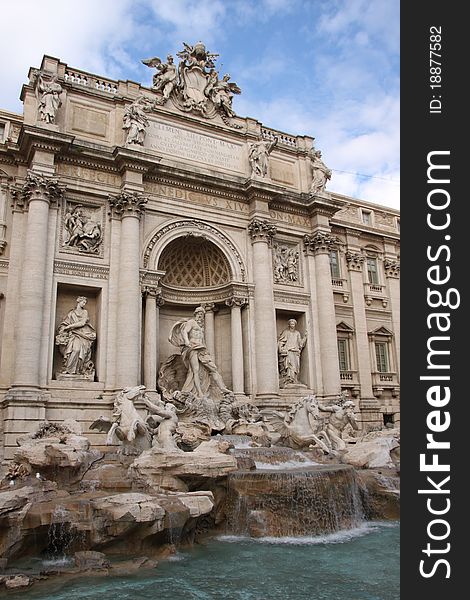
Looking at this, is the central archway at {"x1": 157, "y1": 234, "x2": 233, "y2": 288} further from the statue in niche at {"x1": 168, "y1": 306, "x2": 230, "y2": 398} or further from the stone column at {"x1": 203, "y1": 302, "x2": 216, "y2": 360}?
the statue in niche at {"x1": 168, "y1": 306, "x2": 230, "y2": 398}

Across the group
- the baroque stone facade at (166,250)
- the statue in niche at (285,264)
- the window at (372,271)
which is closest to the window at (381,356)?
the baroque stone facade at (166,250)

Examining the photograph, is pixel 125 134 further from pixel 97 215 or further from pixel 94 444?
pixel 94 444

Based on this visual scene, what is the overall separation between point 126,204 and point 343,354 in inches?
453

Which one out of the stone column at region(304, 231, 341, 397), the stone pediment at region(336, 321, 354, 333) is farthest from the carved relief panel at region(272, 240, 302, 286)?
the stone pediment at region(336, 321, 354, 333)

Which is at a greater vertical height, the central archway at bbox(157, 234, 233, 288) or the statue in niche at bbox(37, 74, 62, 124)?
the statue in niche at bbox(37, 74, 62, 124)

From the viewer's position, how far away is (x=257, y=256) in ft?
65.3

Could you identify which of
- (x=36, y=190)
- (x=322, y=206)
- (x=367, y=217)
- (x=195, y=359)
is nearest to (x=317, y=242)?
(x=322, y=206)

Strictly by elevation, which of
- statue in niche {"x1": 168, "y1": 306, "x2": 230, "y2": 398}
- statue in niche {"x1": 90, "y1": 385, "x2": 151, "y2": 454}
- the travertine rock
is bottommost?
the travertine rock

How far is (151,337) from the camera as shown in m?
17.4

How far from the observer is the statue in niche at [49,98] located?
55.5 feet

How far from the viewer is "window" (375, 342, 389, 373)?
24.0 m

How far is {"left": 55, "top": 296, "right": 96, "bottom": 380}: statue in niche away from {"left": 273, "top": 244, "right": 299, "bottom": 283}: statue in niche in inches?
303

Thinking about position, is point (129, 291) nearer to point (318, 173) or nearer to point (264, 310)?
point (264, 310)

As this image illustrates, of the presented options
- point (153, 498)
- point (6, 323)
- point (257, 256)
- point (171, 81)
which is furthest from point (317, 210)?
point (153, 498)
